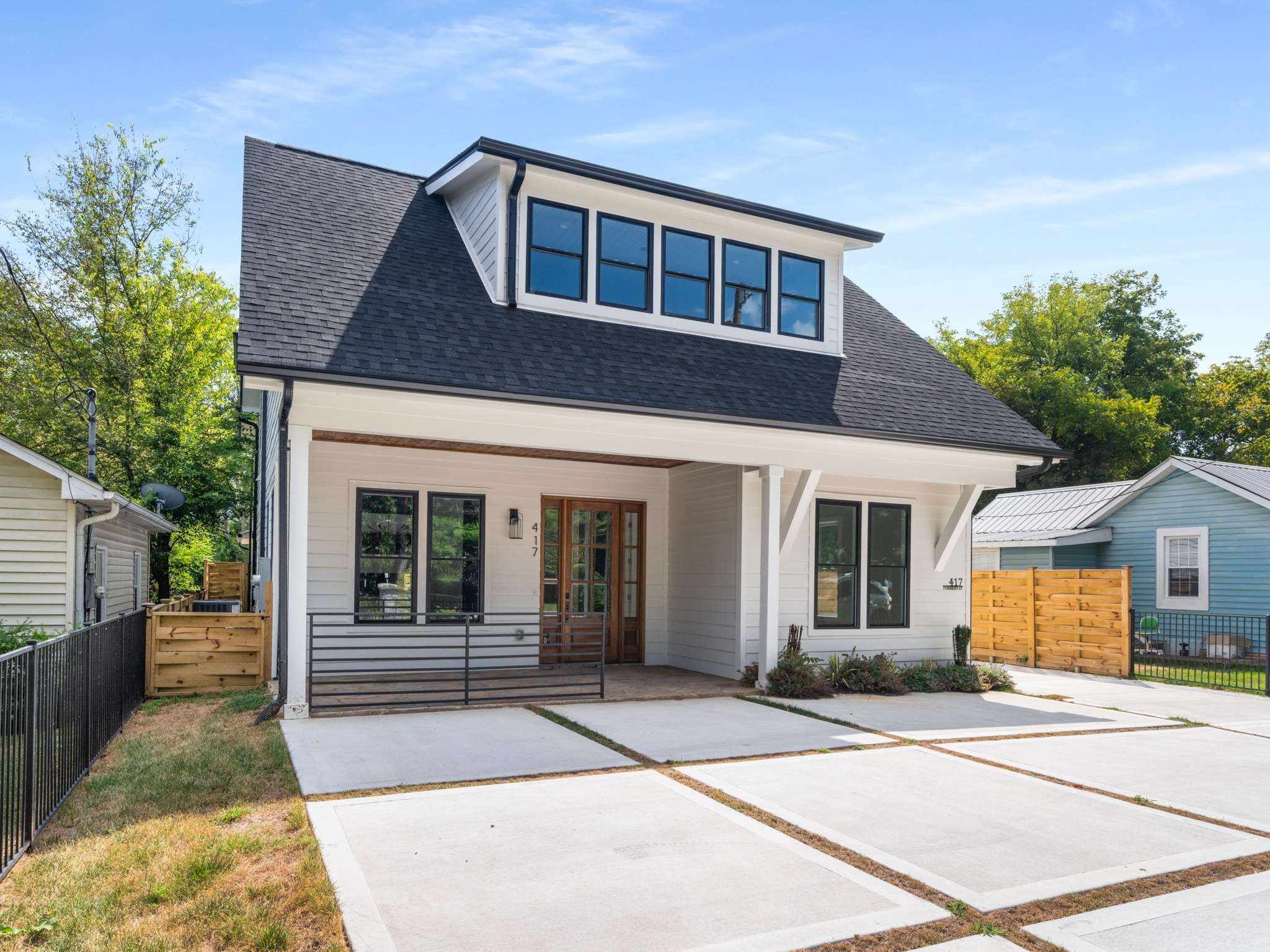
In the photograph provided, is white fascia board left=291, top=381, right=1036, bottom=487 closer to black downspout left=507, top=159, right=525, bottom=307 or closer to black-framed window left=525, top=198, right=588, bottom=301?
black downspout left=507, top=159, right=525, bottom=307

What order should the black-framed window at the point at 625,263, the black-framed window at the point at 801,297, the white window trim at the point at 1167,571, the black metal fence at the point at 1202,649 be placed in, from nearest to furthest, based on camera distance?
1. the black-framed window at the point at 625,263
2. the black-framed window at the point at 801,297
3. the black metal fence at the point at 1202,649
4. the white window trim at the point at 1167,571

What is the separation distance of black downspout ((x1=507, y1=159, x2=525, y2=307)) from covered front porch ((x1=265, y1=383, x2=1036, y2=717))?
1.86m

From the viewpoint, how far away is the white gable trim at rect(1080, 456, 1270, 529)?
17.1 metres

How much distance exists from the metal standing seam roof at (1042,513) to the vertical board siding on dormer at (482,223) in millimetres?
14842

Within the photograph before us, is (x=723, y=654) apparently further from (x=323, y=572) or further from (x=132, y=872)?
(x=132, y=872)

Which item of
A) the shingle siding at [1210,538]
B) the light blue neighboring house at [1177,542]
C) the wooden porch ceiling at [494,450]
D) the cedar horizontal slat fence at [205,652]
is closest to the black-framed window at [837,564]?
the wooden porch ceiling at [494,450]

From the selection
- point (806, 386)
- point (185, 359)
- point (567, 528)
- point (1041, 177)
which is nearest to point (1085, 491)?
point (1041, 177)

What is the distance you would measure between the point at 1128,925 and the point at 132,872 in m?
4.58

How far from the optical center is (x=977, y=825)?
5.38 meters

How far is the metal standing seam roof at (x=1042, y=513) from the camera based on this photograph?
20.6 metres

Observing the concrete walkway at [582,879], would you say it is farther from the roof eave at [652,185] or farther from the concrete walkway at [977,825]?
the roof eave at [652,185]

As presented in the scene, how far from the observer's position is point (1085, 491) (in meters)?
22.1

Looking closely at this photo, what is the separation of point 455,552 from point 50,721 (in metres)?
6.17

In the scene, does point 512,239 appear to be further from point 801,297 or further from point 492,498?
point 801,297
